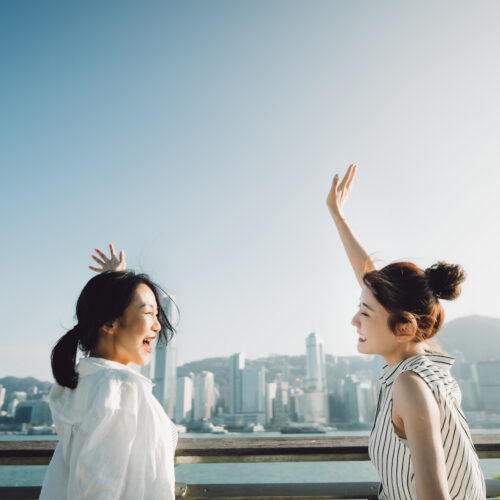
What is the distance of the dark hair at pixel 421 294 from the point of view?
132 centimetres

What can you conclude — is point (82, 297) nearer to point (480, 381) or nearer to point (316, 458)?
point (316, 458)

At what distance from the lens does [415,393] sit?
1.04 meters

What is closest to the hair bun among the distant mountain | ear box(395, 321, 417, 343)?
ear box(395, 321, 417, 343)

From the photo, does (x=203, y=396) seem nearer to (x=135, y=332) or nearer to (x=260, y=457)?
(x=260, y=457)

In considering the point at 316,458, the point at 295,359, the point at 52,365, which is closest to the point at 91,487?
the point at 52,365

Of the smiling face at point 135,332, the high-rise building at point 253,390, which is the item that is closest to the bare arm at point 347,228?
the smiling face at point 135,332

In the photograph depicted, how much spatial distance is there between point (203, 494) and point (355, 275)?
47.2 inches

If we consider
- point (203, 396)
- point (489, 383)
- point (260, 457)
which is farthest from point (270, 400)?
point (260, 457)

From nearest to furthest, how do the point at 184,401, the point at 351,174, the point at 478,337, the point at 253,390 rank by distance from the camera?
the point at 351,174 < the point at 184,401 < the point at 253,390 < the point at 478,337

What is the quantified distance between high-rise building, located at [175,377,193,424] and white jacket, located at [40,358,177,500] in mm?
59389

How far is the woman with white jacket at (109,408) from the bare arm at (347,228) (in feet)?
3.36

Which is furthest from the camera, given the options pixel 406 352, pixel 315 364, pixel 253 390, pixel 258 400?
pixel 315 364

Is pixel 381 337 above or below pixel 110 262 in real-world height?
below

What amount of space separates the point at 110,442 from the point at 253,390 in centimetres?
6299
